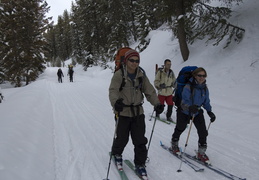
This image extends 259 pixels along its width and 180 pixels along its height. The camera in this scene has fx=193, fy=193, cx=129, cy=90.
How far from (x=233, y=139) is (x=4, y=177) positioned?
17.4 ft

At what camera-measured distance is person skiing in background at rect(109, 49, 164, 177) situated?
3461 mm

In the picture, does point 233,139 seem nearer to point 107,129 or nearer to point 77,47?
point 107,129

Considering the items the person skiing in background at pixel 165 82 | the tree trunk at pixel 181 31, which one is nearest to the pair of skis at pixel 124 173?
the person skiing in background at pixel 165 82

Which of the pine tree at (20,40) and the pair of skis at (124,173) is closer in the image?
the pair of skis at (124,173)

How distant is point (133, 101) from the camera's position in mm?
3562

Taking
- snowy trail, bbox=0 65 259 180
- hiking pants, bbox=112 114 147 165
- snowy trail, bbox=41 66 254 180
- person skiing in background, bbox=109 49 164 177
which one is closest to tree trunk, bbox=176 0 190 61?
snowy trail, bbox=41 66 254 180

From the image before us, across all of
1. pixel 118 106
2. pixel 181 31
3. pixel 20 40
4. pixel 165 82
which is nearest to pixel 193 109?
pixel 118 106

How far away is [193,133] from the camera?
5828mm

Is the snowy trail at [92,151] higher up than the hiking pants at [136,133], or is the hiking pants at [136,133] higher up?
the hiking pants at [136,133]

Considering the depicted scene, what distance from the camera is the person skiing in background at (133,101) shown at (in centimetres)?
346

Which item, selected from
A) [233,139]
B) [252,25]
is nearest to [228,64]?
[252,25]

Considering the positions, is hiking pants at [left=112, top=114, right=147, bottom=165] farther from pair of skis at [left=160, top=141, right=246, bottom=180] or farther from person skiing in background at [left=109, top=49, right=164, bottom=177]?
pair of skis at [left=160, top=141, right=246, bottom=180]

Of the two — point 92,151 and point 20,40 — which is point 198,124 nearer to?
point 92,151

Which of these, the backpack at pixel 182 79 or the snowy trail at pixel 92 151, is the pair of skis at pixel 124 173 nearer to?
the snowy trail at pixel 92 151
